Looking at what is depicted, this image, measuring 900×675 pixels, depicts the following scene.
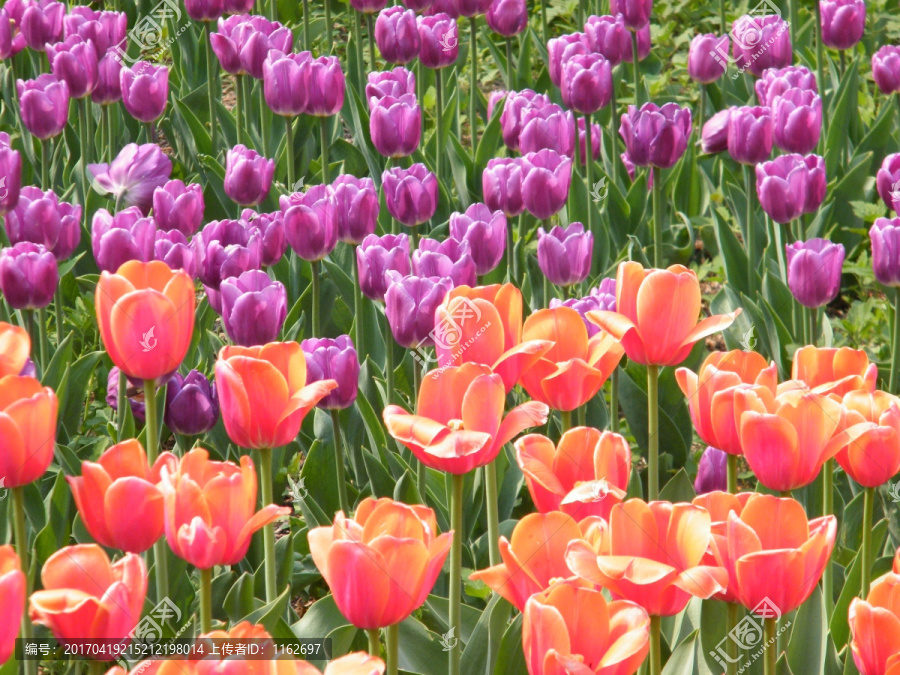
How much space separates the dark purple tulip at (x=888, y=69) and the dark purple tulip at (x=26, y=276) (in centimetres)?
244

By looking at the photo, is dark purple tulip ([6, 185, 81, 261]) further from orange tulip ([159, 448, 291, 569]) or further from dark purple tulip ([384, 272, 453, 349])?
orange tulip ([159, 448, 291, 569])

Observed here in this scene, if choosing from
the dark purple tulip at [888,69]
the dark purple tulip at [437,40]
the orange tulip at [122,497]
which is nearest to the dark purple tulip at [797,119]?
the dark purple tulip at [888,69]

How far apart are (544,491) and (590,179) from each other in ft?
6.22

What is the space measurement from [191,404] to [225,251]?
35cm

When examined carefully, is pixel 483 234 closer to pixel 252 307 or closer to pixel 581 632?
pixel 252 307

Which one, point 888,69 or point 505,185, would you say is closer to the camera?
point 505,185

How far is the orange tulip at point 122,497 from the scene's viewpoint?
1159 mm

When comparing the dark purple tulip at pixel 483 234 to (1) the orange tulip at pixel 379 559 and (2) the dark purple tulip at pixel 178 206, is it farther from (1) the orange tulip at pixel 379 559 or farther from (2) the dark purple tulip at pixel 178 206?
(1) the orange tulip at pixel 379 559

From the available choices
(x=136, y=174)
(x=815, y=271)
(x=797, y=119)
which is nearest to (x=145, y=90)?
(x=136, y=174)

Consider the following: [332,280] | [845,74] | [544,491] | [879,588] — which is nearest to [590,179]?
[332,280]

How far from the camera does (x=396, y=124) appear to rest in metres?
2.72

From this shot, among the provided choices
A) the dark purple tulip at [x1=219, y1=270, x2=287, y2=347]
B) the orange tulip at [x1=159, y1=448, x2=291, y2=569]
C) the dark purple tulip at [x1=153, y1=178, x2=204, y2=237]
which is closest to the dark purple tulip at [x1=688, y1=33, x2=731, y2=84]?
the dark purple tulip at [x1=153, y1=178, x2=204, y2=237]

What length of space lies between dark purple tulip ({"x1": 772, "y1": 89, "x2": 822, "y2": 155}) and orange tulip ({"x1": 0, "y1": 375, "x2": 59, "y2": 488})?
202 cm

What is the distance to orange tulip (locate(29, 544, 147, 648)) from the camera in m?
0.96
